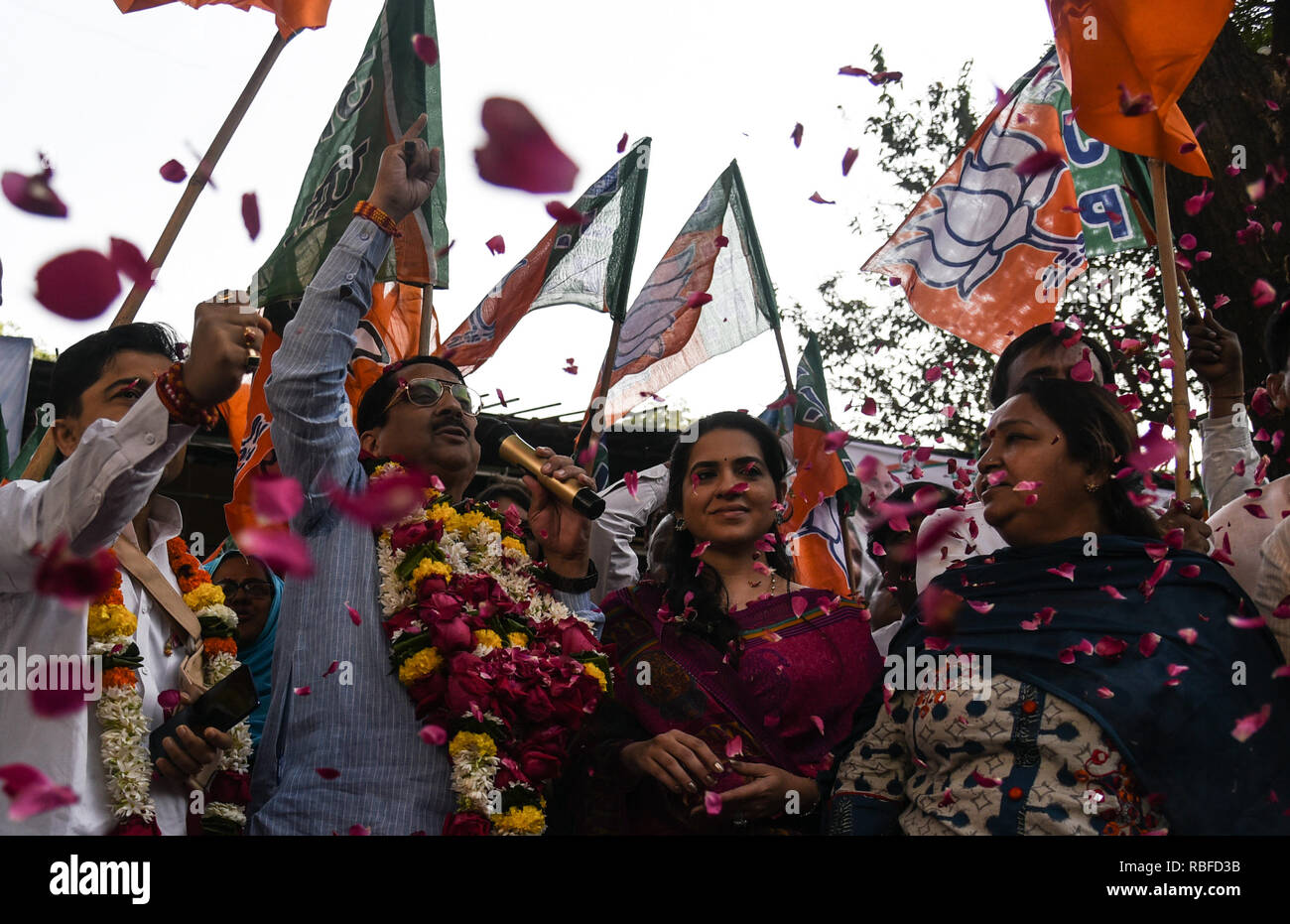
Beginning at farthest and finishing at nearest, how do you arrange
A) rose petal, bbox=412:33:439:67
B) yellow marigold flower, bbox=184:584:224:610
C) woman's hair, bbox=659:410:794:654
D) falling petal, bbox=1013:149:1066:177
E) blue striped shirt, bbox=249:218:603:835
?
1. rose petal, bbox=412:33:439:67
2. falling petal, bbox=1013:149:1066:177
3. woman's hair, bbox=659:410:794:654
4. yellow marigold flower, bbox=184:584:224:610
5. blue striped shirt, bbox=249:218:603:835

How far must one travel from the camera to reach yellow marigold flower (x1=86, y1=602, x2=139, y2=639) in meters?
2.71

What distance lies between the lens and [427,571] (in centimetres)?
303

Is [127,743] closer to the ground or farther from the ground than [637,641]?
closer to the ground

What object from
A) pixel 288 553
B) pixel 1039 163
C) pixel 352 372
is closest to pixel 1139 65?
pixel 1039 163

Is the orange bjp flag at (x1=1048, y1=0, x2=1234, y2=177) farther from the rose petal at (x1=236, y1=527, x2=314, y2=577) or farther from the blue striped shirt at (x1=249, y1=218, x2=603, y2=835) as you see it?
the rose petal at (x1=236, y1=527, x2=314, y2=577)

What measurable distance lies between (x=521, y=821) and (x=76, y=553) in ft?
3.69

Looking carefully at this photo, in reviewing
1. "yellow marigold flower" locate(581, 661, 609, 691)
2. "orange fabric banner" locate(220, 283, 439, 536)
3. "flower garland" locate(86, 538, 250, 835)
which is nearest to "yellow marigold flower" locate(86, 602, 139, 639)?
"flower garland" locate(86, 538, 250, 835)

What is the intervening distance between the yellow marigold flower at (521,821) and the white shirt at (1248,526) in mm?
1760

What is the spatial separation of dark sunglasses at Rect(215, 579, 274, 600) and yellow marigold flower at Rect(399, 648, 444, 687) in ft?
5.19

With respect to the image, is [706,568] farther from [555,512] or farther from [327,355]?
[327,355]

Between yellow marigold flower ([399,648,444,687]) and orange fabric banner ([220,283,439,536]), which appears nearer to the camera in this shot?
yellow marigold flower ([399,648,444,687])

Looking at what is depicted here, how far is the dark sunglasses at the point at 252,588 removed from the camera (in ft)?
14.1

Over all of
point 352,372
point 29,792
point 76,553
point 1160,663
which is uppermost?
point 352,372

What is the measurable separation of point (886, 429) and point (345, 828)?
414 inches
